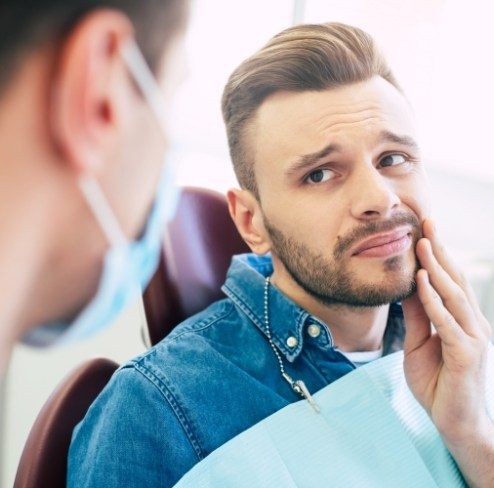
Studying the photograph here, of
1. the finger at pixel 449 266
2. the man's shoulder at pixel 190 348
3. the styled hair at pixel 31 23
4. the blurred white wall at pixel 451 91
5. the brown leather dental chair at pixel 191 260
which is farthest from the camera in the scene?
the blurred white wall at pixel 451 91

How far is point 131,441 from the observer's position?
0.77 metres

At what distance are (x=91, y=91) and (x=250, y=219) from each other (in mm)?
793

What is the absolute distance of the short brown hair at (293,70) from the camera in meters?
0.93

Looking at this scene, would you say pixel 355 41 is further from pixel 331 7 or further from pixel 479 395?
pixel 331 7

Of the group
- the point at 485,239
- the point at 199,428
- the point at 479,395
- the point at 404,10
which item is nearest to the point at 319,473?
the point at 199,428

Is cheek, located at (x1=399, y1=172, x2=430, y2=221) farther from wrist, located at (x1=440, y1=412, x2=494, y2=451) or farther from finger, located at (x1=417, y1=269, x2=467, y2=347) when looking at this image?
wrist, located at (x1=440, y1=412, x2=494, y2=451)

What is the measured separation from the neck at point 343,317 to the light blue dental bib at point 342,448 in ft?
0.34

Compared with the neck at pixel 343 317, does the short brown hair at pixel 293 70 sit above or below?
above

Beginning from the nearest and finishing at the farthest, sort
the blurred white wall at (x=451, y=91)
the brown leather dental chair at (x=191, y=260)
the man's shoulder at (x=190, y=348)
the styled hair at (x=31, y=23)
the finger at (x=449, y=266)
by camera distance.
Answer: the styled hair at (x=31, y=23) → the man's shoulder at (x=190, y=348) → the finger at (x=449, y=266) → the brown leather dental chair at (x=191, y=260) → the blurred white wall at (x=451, y=91)

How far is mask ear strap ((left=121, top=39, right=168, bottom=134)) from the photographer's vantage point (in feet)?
0.86

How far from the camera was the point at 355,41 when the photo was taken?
3.30 feet

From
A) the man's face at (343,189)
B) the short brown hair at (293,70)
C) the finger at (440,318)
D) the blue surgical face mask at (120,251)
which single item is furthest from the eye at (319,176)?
the blue surgical face mask at (120,251)

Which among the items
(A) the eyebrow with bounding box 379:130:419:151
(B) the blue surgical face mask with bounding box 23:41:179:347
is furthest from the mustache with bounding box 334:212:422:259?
(B) the blue surgical face mask with bounding box 23:41:179:347

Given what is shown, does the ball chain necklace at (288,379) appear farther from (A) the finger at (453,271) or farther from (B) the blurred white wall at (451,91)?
(B) the blurred white wall at (451,91)
